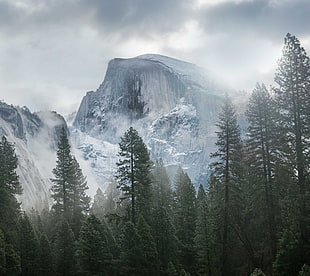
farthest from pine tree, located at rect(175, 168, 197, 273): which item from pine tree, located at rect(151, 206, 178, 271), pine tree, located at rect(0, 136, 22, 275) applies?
pine tree, located at rect(0, 136, 22, 275)

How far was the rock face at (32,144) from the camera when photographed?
123938mm

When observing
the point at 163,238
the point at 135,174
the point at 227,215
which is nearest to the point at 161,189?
the point at 163,238

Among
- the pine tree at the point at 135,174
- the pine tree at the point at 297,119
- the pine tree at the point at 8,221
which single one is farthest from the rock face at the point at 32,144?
the pine tree at the point at 297,119

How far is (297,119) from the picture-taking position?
27141 mm

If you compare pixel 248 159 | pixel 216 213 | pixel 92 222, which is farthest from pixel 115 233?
pixel 248 159

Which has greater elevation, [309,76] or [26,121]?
[26,121]

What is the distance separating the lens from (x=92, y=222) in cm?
3522

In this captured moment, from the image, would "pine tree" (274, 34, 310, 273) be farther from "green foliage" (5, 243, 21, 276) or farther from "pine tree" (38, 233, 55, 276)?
"pine tree" (38, 233, 55, 276)

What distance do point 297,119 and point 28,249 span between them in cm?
2535

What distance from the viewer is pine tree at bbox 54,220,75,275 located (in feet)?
122

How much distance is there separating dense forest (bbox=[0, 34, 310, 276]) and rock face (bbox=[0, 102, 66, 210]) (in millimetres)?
56036

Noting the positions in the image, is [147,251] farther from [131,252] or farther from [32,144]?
[32,144]

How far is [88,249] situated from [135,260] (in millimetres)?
4032

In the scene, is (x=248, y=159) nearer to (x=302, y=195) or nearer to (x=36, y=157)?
(x=302, y=195)
